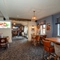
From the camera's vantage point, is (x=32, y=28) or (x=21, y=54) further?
(x=32, y=28)

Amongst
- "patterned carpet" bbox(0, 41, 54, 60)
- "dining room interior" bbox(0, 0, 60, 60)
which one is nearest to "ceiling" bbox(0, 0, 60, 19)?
"dining room interior" bbox(0, 0, 60, 60)

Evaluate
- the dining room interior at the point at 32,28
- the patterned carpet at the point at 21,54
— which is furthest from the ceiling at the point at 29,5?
the patterned carpet at the point at 21,54

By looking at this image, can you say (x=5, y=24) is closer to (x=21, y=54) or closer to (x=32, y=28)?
(x=32, y=28)

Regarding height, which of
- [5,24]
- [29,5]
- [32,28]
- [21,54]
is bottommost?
[21,54]

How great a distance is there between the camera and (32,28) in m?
8.23

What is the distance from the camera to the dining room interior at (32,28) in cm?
310

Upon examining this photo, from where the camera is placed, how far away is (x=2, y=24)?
6.77 metres

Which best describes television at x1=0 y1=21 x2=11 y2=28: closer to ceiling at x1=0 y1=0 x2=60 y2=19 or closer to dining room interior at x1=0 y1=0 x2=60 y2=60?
dining room interior at x1=0 y1=0 x2=60 y2=60

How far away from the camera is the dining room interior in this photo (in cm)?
310

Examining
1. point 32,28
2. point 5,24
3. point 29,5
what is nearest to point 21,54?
point 29,5

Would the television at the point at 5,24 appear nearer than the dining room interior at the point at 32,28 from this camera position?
No

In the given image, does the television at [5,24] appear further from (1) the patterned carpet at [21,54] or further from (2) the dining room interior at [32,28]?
(1) the patterned carpet at [21,54]

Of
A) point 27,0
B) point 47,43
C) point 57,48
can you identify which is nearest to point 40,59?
point 47,43

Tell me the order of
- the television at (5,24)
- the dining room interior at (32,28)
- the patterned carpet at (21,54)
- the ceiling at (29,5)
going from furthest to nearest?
1. the television at (5,24)
2. the patterned carpet at (21,54)
3. the dining room interior at (32,28)
4. the ceiling at (29,5)
